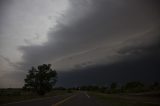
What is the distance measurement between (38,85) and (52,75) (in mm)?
5584

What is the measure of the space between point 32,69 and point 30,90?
22.9 feet

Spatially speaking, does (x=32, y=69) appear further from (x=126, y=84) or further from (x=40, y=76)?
(x=126, y=84)

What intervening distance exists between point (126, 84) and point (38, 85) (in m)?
116

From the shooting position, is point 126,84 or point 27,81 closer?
point 27,81

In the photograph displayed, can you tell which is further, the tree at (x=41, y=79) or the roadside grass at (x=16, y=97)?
the tree at (x=41, y=79)

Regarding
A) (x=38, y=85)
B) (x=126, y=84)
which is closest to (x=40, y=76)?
(x=38, y=85)

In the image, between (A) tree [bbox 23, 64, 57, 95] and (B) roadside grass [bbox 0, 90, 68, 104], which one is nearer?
(B) roadside grass [bbox 0, 90, 68, 104]

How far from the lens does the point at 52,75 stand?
260ft

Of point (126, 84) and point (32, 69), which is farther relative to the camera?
point (126, 84)

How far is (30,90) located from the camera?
78.2 meters

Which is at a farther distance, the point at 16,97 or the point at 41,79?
the point at 41,79

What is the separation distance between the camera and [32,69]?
255ft

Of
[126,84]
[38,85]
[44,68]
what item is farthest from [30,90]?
[126,84]

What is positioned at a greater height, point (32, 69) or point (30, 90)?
point (32, 69)
